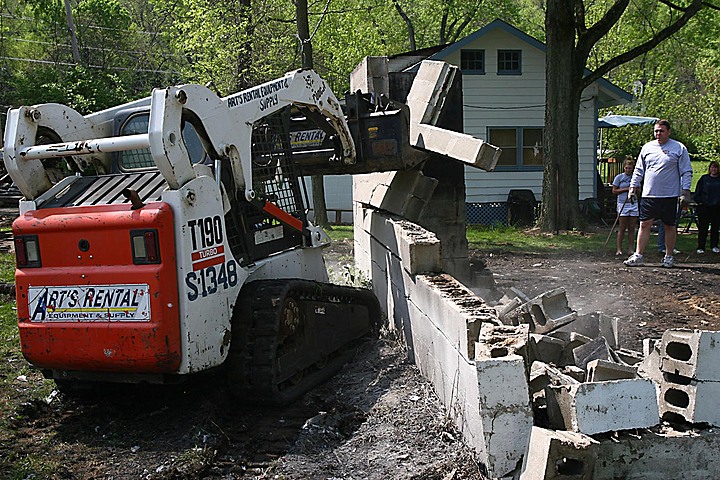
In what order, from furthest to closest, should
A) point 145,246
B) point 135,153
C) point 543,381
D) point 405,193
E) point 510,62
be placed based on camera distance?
point 510,62, point 405,193, point 135,153, point 145,246, point 543,381

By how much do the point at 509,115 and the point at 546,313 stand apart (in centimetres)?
1774

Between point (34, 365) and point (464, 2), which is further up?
point (464, 2)

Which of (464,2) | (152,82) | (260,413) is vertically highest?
(464,2)

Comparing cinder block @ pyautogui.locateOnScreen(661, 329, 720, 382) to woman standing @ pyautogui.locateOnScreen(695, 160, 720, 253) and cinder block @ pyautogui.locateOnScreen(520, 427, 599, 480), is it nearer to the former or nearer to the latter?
cinder block @ pyautogui.locateOnScreen(520, 427, 599, 480)

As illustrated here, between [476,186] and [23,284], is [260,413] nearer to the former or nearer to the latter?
[23,284]

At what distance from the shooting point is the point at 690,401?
14.8ft

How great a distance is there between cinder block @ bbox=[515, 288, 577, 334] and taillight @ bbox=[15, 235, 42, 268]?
13.1 ft

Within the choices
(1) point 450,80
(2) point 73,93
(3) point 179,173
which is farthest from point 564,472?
(2) point 73,93

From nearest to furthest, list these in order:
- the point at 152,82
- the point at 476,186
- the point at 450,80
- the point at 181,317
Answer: the point at 181,317 → the point at 450,80 → the point at 476,186 → the point at 152,82

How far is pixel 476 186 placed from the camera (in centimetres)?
2394

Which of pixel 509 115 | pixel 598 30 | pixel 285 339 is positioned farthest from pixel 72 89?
pixel 285 339

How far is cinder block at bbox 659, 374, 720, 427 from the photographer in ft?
14.5

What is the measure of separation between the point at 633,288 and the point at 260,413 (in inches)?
231

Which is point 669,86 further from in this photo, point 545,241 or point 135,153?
point 135,153
